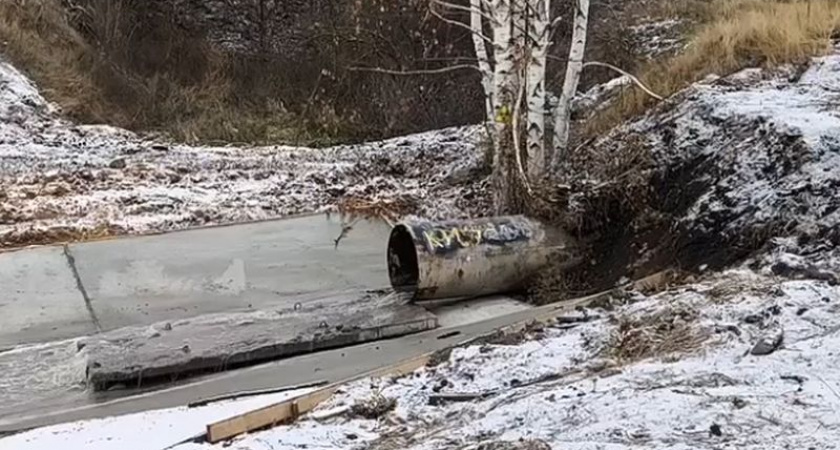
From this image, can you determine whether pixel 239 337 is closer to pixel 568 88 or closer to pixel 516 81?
pixel 516 81

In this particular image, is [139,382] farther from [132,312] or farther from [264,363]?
[132,312]

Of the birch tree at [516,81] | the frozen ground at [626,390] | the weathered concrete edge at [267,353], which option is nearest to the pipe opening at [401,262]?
the weathered concrete edge at [267,353]

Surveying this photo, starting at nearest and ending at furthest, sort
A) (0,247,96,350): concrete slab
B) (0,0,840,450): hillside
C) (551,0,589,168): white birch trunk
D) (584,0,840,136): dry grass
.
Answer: (0,0,840,450): hillside, (0,247,96,350): concrete slab, (551,0,589,168): white birch trunk, (584,0,840,136): dry grass

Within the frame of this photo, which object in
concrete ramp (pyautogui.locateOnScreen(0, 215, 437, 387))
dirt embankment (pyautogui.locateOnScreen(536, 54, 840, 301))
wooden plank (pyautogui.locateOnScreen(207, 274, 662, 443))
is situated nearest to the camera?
wooden plank (pyautogui.locateOnScreen(207, 274, 662, 443))

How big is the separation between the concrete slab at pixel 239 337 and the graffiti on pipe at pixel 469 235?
39 centimetres

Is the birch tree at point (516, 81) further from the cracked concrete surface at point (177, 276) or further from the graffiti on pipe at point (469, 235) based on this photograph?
the cracked concrete surface at point (177, 276)

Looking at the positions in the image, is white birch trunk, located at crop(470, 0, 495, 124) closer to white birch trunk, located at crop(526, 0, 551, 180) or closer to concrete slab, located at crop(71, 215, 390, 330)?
white birch trunk, located at crop(526, 0, 551, 180)

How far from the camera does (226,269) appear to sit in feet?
20.9

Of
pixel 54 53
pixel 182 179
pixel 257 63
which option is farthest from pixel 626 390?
pixel 257 63

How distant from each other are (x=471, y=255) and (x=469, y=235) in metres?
0.14

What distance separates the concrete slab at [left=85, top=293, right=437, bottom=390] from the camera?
4.79 metres

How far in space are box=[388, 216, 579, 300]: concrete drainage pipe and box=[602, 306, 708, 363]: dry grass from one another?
5.25 ft

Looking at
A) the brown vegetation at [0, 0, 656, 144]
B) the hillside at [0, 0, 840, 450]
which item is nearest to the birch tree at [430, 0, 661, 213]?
the hillside at [0, 0, 840, 450]

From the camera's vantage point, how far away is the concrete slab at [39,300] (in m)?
5.45
